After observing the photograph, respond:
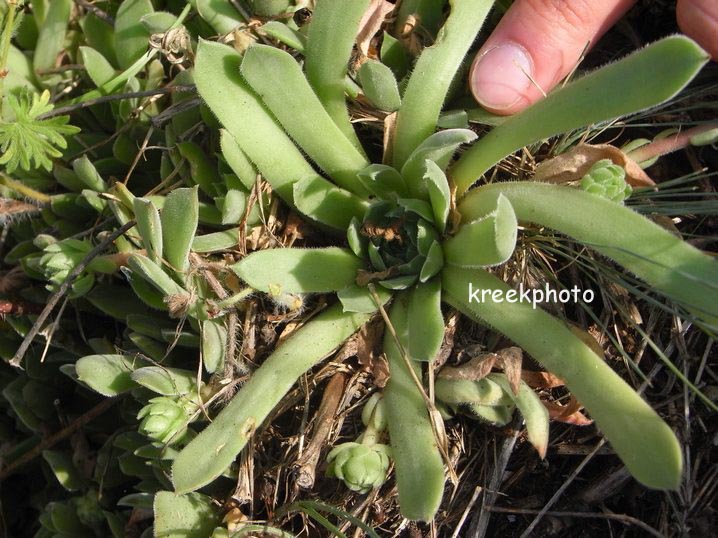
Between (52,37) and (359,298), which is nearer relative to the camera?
(359,298)

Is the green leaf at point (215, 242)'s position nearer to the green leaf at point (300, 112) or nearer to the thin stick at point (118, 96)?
the green leaf at point (300, 112)

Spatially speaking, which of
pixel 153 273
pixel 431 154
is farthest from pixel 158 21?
pixel 431 154

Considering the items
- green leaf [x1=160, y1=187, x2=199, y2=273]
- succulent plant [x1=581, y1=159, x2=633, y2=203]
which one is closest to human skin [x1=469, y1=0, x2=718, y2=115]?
Result: succulent plant [x1=581, y1=159, x2=633, y2=203]

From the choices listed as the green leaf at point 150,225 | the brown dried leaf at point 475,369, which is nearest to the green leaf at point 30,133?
the green leaf at point 150,225

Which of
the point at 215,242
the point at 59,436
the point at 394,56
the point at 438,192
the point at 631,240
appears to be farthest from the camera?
the point at 59,436

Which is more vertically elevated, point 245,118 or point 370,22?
point 370,22

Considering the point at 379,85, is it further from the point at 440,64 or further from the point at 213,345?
the point at 213,345
